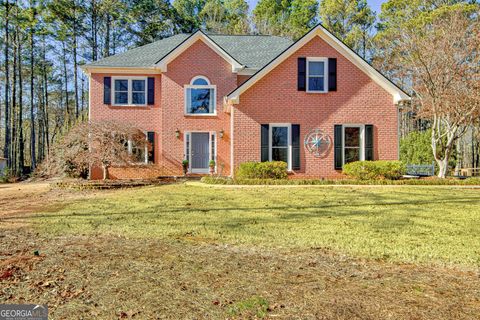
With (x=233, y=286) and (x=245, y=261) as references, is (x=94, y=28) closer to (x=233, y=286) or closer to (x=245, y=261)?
(x=245, y=261)

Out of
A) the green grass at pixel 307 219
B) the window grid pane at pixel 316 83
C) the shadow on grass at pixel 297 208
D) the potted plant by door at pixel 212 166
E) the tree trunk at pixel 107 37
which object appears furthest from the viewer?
the tree trunk at pixel 107 37

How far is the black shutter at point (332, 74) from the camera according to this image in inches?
612

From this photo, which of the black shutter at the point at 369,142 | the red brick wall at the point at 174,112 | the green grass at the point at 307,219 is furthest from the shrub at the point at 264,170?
the red brick wall at the point at 174,112

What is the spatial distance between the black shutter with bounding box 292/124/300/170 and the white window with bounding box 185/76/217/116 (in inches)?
202

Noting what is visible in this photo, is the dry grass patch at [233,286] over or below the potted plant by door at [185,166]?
below

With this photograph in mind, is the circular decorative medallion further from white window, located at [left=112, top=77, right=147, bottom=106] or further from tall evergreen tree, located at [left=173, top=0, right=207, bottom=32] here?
tall evergreen tree, located at [left=173, top=0, right=207, bottom=32]

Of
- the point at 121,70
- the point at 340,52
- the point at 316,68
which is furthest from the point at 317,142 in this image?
the point at 121,70

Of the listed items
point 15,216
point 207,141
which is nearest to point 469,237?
point 15,216

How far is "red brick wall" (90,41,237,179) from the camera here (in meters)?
18.3

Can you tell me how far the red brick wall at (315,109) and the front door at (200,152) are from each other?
3969 mm

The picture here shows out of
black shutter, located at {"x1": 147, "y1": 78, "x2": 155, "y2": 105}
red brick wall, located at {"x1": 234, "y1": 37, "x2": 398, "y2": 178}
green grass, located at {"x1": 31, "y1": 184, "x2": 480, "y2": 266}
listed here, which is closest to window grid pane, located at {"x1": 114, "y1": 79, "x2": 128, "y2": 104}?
black shutter, located at {"x1": 147, "y1": 78, "x2": 155, "y2": 105}

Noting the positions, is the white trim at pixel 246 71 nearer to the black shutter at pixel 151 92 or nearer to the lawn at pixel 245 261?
the black shutter at pixel 151 92

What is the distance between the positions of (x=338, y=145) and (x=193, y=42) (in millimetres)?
9116

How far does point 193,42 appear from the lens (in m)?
18.5
